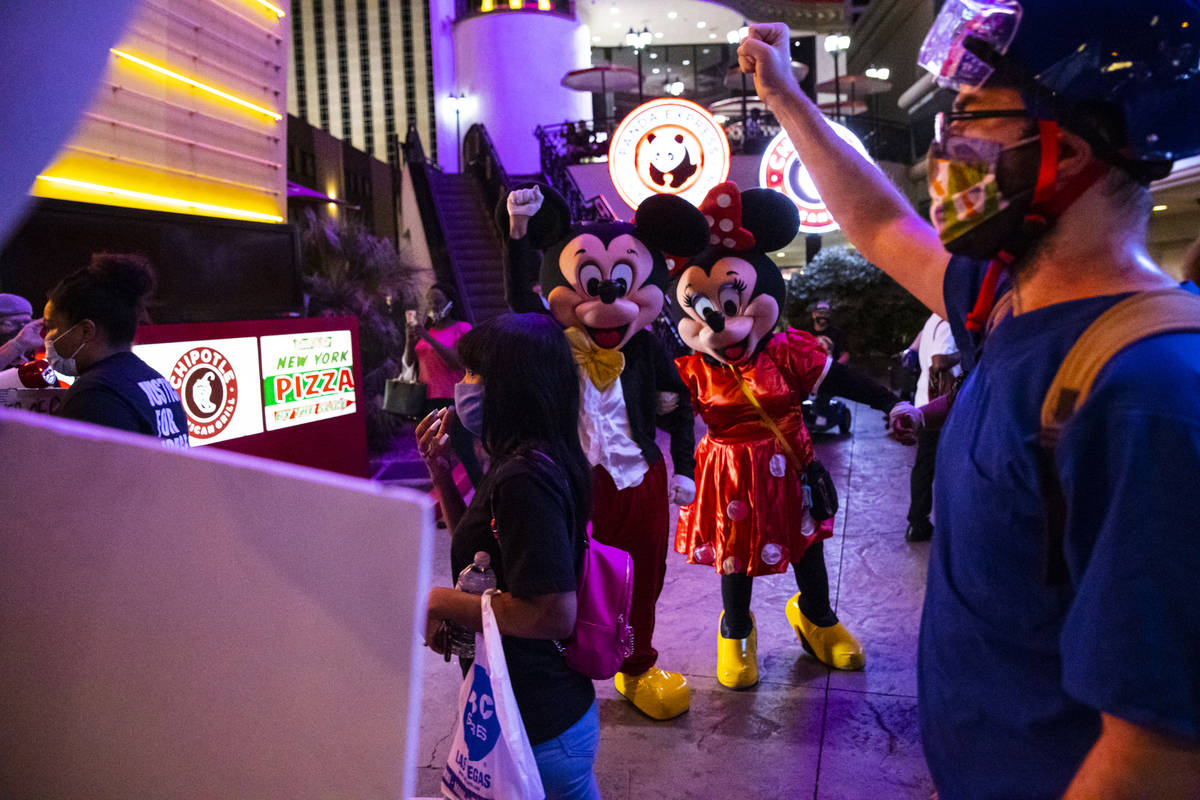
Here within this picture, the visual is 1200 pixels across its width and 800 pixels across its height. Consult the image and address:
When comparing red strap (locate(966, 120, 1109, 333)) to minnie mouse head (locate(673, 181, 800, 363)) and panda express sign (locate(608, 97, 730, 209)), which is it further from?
panda express sign (locate(608, 97, 730, 209))

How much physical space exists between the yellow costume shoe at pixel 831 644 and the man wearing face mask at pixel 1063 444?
2.78m

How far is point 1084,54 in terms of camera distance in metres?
0.92

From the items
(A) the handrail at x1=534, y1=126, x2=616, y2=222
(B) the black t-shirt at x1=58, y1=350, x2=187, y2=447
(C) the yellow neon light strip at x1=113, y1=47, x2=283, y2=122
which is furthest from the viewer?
(A) the handrail at x1=534, y1=126, x2=616, y2=222

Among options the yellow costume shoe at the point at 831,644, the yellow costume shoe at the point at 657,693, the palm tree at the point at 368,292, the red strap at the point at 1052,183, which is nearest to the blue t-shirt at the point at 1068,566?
the red strap at the point at 1052,183

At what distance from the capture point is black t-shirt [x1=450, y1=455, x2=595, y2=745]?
61.8 inches

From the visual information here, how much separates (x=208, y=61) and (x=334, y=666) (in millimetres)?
6551

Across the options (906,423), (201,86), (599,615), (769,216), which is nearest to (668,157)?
(769,216)

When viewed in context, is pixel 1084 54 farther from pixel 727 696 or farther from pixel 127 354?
pixel 727 696

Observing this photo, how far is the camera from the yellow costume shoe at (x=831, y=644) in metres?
3.70

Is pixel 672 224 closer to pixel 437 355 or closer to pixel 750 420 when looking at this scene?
pixel 750 420

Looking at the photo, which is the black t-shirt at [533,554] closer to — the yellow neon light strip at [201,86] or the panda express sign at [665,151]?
the panda express sign at [665,151]

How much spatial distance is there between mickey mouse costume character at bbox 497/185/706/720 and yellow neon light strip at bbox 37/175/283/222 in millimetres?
3025

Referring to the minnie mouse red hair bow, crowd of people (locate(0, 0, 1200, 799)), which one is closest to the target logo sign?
the minnie mouse red hair bow

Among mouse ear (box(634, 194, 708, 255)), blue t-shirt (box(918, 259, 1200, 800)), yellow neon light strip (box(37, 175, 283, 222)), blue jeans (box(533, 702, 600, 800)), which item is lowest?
blue jeans (box(533, 702, 600, 800))
